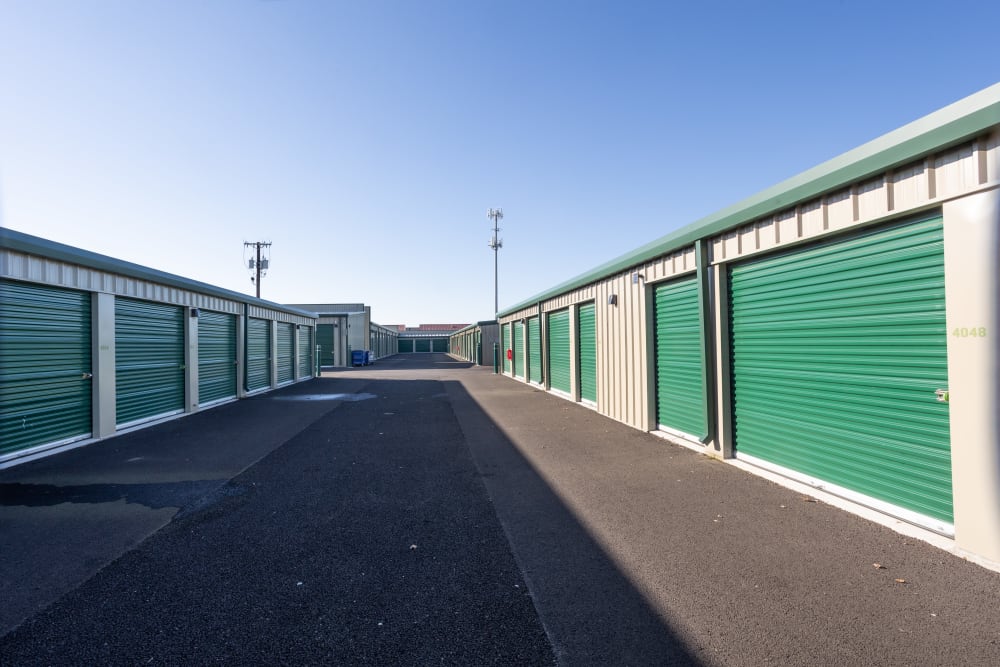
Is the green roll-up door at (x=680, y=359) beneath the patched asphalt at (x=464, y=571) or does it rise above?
above

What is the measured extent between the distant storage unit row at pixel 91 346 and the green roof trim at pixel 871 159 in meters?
10.5

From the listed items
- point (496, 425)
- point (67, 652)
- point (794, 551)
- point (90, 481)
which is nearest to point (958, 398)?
point (794, 551)

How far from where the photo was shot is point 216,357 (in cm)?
1407

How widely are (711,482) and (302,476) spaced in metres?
5.35

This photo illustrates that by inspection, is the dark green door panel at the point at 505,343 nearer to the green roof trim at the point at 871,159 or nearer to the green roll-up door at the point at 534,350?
the green roll-up door at the point at 534,350

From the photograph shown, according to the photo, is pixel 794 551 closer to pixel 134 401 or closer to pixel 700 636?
pixel 700 636

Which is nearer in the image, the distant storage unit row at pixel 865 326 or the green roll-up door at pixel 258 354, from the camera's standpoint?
the distant storage unit row at pixel 865 326

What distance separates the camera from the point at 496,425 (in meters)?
10.2

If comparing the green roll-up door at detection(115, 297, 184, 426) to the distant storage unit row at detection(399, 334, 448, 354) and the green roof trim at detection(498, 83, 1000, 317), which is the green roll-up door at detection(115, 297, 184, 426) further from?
the distant storage unit row at detection(399, 334, 448, 354)

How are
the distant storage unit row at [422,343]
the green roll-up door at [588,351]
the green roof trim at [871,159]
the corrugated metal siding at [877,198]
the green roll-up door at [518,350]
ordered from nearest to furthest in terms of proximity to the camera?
1. the green roof trim at [871,159]
2. the corrugated metal siding at [877,198]
3. the green roll-up door at [588,351]
4. the green roll-up door at [518,350]
5. the distant storage unit row at [422,343]

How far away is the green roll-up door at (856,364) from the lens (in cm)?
421

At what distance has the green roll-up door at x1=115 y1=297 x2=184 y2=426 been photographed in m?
9.60

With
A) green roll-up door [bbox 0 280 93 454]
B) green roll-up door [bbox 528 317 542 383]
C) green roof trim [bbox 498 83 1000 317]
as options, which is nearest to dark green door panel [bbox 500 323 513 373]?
green roll-up door [bbox 528 317 542 383]

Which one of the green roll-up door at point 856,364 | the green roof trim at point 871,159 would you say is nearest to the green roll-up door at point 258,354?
the green roof trim at point 871,159
